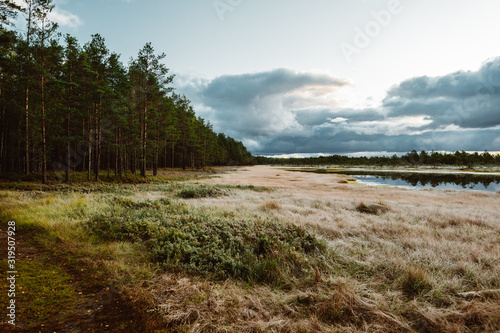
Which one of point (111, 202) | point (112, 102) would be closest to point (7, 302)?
point (111, 202)

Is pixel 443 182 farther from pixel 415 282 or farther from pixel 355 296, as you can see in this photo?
pixel 355 296

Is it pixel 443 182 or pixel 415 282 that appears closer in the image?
pixel 415 282

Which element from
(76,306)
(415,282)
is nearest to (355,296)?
(415,282)

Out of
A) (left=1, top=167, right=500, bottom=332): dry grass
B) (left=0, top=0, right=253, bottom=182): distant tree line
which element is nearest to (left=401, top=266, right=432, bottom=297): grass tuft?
(left=1, top=167, right=500, bottom=332): dry grass

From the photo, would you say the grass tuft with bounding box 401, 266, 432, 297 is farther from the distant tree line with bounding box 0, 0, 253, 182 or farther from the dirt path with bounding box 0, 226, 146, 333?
the distant tree line with bounding box 0, 0, 253, 182

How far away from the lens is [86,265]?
517cm

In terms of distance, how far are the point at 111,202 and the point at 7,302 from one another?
28.0ft

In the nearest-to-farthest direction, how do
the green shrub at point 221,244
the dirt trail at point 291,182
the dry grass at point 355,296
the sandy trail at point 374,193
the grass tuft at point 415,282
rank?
the dry grass at point 355,296
the grass tuft at point 415,282
the green shrub at point 221,244
the sandy trail at point 374,193
the dirt trail at point 291,182

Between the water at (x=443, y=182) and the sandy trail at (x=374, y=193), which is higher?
the sandy trail at (x=374, y=193)

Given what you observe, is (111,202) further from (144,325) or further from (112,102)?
(112,102)

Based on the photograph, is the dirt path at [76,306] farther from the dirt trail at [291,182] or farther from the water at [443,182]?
the water at [443,182]

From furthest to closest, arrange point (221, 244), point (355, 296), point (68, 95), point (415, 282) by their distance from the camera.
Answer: point (68, 95) < point (221, 244) < point (415, 282) < point (355, 296)

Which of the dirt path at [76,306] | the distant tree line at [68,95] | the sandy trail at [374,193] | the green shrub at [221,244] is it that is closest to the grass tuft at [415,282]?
the green shrub at [221,244]

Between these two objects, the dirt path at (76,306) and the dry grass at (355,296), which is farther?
the dry grass at (355,296)
